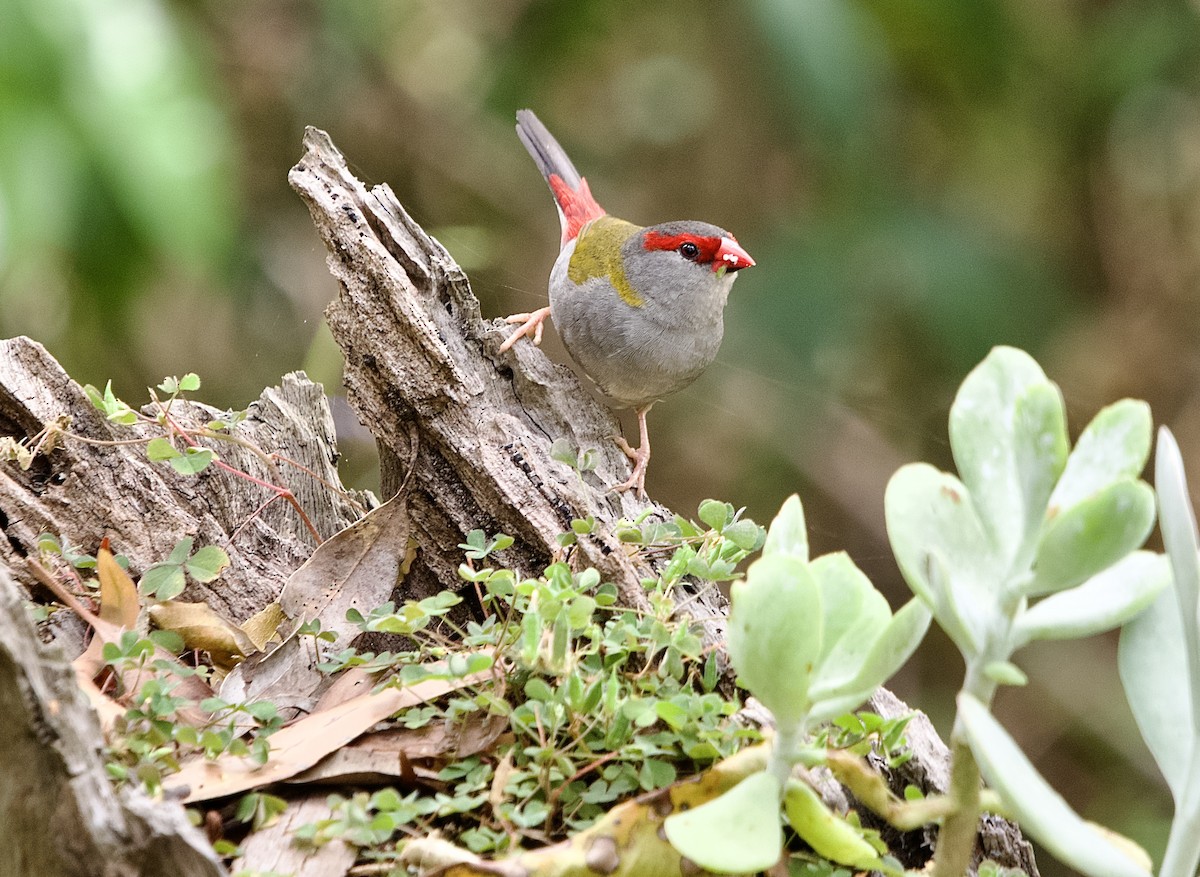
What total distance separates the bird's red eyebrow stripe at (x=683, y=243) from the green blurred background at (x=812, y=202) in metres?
1.10

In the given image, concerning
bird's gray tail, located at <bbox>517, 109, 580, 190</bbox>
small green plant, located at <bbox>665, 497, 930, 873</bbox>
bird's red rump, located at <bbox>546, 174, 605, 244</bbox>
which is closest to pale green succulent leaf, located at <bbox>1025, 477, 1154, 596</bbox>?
small green plant, located at <bbox>665, 497, 930, 873</bbox>

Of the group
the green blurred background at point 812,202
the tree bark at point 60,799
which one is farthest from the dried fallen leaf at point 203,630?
the green blurred background at point 812,202

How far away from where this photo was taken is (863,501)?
5137mm

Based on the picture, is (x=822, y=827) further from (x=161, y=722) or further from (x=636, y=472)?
(x=636, y=472)

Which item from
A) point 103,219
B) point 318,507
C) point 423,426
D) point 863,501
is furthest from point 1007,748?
point 863,501

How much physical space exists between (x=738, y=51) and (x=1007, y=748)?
4577 mm

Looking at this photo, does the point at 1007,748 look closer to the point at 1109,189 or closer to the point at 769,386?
the point at 769,386

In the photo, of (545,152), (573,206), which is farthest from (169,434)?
(545,152)

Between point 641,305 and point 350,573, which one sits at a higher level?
point 641,305

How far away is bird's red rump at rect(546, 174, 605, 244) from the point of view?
335 cm

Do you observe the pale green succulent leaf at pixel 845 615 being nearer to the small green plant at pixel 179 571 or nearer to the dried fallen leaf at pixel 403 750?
the dried fallen leaf at pixel 403 750

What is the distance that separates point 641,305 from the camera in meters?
2.83

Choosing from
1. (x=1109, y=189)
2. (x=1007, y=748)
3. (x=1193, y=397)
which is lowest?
(x=1007, y=748)

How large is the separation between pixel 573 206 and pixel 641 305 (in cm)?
67
